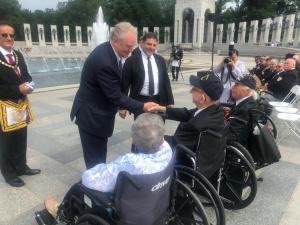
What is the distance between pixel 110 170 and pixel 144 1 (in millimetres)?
58239

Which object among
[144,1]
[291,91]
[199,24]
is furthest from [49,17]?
[291,91]

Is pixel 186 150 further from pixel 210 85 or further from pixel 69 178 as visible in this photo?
pixel 69 178

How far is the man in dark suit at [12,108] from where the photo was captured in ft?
10.1

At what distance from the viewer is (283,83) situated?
233 inches

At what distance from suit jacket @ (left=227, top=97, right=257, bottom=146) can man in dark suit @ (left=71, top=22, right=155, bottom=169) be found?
0.94m

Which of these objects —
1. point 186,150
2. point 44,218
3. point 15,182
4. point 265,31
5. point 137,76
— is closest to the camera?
point 186,150

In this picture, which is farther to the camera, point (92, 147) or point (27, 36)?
point (27, 36)

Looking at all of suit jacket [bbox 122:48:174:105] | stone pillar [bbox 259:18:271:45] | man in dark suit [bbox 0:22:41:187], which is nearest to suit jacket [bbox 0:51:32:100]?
man in dark suit [bbox 0:22:41:187]

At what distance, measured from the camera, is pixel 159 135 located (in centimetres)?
185

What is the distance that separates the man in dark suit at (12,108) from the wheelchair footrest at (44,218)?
0.97 metres

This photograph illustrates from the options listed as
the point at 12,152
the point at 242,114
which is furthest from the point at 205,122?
the point at 12,152

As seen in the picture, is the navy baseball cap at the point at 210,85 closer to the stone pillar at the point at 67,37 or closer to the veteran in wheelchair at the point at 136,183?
the veteran in wheelchair at the point at 136,183

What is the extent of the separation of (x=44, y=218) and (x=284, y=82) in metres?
5.12

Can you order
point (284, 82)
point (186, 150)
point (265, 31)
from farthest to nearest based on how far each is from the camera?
point (265, 31) → point (284, 82) → point (186, 150)
